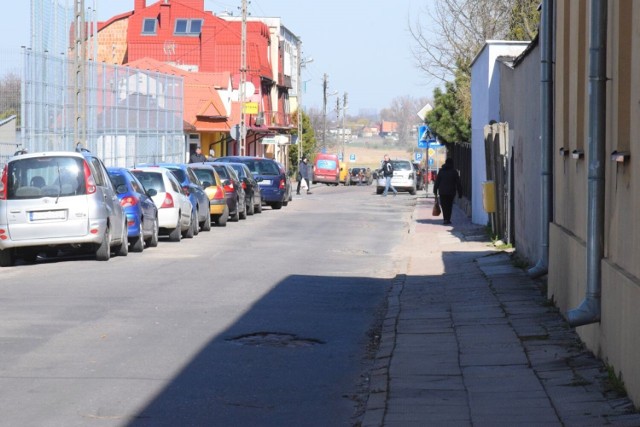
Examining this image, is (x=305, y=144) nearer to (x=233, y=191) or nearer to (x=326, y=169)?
(x=326, y=169)

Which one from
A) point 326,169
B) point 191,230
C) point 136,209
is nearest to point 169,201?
point 191,230

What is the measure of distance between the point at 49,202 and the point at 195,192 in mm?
9128

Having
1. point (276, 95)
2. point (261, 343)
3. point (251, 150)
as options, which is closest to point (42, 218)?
point (261, 343)

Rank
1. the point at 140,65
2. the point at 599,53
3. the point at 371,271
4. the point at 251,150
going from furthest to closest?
1. the point at 251,150
2. the point at 140,65
3. the point at 371,271
4. the point at 599,53

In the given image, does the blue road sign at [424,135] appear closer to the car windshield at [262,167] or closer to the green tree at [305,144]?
the car windshield at [262,167]

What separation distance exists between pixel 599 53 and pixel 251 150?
7730 cm

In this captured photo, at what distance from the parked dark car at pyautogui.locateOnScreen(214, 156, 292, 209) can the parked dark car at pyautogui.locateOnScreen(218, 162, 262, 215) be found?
102 inches

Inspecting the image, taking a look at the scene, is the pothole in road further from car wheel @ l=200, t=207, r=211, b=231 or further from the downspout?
car wheel @ l=200, t=207, r=211, b=231

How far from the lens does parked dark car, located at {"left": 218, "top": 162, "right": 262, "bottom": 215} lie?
120 feet

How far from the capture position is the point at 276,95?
9694 cm

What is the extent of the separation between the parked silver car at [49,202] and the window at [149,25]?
65628mm

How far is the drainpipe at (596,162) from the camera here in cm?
930

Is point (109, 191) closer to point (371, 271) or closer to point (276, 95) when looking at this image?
point (371, 271)

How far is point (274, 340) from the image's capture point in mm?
11461
